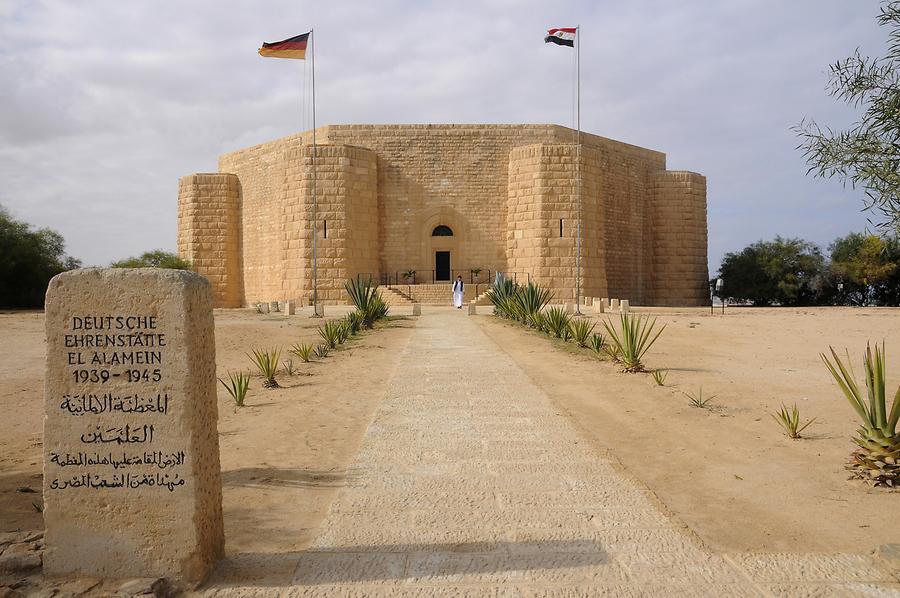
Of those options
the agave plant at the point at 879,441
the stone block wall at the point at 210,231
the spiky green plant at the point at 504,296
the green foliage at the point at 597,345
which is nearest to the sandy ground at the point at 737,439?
the agave plant at the point at 879,441

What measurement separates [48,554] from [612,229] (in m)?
24.9

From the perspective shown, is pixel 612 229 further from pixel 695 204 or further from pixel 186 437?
pixel 186 437

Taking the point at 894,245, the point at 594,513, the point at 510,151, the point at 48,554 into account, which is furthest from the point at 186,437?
the point at 510,151

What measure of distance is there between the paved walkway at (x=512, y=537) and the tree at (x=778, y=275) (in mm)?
26744

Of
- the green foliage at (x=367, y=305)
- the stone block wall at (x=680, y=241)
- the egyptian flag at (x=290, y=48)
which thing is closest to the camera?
the green foliage at (x=367, y=305)

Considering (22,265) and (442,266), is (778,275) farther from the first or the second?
(22,265)

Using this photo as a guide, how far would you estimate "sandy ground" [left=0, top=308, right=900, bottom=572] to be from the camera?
10.4ft

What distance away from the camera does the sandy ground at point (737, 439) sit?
10.2ft

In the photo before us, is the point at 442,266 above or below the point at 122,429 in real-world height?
above

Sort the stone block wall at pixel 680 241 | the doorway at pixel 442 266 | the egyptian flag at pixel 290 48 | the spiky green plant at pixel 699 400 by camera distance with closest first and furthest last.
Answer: the spiky green plant at pixel 699 400 < the egyptian flag at pixel 290 48 < the doorway at pixel 442 266 < the stone block wall at pixel 680 241

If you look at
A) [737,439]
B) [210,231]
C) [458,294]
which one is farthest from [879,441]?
[210,231]

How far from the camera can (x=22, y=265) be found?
22672 mm

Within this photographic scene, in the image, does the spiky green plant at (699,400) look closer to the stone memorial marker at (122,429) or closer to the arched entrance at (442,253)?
the stone memorial marker at (122,429)

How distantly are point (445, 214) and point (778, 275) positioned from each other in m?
15.6
